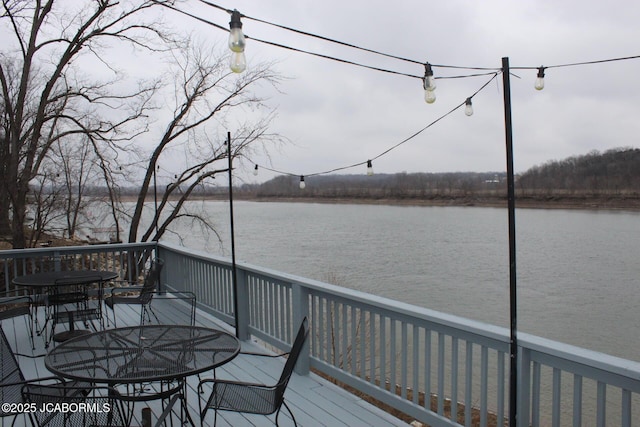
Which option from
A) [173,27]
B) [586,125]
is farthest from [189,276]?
[586,125]

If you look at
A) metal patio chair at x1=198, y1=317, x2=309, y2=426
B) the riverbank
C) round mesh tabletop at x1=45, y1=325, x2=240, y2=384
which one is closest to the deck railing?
metal patio chair at x1=198, y1=317, x2=309, y2=426

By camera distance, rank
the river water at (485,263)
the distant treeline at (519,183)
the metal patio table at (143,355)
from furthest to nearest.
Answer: the distant treeline at (519,183) < the river water at (485,263) < the metal patio table at (143,355)

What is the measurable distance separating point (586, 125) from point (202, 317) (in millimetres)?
22467

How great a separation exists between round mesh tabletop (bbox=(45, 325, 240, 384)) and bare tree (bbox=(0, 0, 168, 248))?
10572 mm

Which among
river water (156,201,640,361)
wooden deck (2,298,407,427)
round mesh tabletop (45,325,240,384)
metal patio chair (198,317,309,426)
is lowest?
river water (156,201,640,361)

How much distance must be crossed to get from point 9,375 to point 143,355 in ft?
2.04

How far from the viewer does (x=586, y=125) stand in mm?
22250

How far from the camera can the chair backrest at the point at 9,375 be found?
7.39 feet

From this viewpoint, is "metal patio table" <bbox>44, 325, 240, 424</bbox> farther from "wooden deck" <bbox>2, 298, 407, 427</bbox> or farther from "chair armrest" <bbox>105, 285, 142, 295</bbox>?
"chair armrest" <bbox>105, 285, 142, 295</bbox>

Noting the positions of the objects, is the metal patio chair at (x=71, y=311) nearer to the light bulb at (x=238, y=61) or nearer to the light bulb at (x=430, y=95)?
the light bulb at (x=238, y=61)

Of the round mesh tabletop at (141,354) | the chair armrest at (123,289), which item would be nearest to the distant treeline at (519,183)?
the chair armrest at (123,289)

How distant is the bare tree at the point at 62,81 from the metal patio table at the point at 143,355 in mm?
10574

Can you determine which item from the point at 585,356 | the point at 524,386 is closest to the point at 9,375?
the point at 524,386

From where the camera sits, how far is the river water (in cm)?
1352
